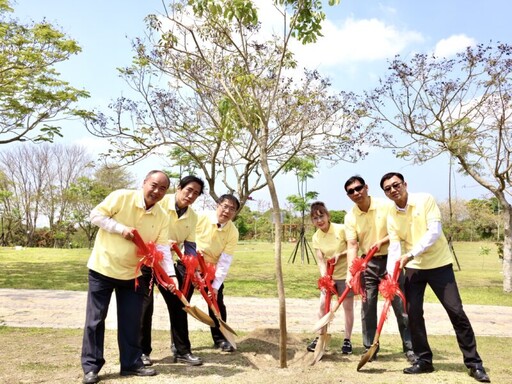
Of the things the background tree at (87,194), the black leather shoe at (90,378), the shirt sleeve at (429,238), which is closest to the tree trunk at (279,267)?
the shirt sleeve at (429,238)

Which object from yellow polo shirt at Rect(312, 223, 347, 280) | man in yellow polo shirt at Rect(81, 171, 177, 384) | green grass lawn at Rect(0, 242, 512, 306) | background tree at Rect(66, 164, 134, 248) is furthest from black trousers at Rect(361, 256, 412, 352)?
background tree at Rect(66, 164, 134, 248)

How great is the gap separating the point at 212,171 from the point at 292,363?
726 centimetres

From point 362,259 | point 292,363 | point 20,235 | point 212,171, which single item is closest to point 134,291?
point 292,363

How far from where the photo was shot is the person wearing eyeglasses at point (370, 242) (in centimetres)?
446

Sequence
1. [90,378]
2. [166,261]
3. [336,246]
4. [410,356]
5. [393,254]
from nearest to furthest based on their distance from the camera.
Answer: [90,378] < [166,261] < [393,254] < [410,356] < [336,246]

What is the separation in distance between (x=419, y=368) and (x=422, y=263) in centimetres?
93

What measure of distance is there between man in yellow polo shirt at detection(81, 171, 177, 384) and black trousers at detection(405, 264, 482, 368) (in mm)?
2182

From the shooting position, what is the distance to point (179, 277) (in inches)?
176

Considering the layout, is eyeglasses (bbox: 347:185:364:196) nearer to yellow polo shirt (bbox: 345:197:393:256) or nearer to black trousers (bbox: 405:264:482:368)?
yellow polo shirt (bbox: 345:197:393:256)

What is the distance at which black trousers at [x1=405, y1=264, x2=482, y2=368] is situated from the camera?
395 centimetres

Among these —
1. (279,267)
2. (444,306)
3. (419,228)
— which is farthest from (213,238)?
(444,306)

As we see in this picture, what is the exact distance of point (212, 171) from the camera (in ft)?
36.6

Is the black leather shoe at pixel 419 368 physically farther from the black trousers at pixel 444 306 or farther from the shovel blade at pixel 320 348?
the shovel blade at pixel 320 348

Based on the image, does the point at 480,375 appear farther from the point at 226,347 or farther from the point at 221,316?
the point at 221,316
